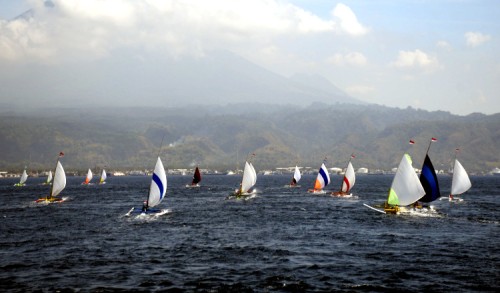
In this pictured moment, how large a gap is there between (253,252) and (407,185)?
3490 centimetres

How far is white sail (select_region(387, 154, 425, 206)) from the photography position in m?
80.1

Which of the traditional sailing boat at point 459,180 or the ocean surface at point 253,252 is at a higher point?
the traditional sailing boat at point 459,180

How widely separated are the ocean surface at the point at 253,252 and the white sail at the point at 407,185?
291 centimetres

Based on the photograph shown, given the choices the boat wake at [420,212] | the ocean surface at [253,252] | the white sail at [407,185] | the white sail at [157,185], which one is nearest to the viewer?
the ocean surface at [253,252]

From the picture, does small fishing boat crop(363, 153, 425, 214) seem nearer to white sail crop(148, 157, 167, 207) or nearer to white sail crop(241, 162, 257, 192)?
white sail crop(148, 157, 167, 207)

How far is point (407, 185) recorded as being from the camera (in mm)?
80562

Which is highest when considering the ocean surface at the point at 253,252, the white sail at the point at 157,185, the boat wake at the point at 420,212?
the white sail at the point at 157,185

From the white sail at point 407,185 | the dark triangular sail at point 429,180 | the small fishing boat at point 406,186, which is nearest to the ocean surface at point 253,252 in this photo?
the small fishing boat at point 406,186

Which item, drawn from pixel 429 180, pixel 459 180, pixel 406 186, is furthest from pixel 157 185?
pixel 459 180

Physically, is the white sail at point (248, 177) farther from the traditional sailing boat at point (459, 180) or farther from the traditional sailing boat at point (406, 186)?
the traditional sailing boat at point (406, 186)

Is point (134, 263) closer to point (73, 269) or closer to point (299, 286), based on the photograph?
point (73, 269)

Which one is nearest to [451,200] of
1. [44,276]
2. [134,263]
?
[134,263]

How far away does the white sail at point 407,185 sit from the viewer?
80.1m

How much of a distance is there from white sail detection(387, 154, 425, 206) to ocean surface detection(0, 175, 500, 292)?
115 inches
